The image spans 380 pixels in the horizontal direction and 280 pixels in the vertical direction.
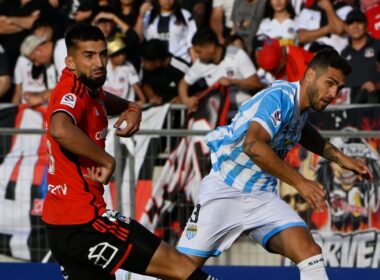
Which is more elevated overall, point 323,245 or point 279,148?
point 279,148

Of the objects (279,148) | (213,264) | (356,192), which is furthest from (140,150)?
(279,148)

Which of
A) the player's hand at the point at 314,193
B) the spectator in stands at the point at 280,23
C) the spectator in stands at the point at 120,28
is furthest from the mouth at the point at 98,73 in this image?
the spectator in stands at the point at 280,23

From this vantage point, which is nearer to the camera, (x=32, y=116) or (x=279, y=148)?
(x=279, y=148)

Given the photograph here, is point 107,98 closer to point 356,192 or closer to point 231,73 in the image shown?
point 356,192

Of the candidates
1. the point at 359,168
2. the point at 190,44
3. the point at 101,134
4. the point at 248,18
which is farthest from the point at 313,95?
the point at 248,18

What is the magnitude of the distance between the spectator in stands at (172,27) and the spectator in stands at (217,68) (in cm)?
63

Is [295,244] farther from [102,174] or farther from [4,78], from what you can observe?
[4,78]

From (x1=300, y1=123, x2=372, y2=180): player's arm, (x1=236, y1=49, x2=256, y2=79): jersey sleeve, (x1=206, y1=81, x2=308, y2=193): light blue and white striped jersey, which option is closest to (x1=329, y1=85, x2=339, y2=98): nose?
(x1=206, y1=81, x2=308, y2=193): light blue and white striped jersey

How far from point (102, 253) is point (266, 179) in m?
1.57

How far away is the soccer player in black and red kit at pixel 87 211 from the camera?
19.3 feet

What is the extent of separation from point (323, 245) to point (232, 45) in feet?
9.09

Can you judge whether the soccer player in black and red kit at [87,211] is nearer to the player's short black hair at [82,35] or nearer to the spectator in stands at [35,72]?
the player's short black hair at [82,35]

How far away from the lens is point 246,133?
650cm

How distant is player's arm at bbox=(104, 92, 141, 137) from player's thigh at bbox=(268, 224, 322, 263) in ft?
A: 4.46
